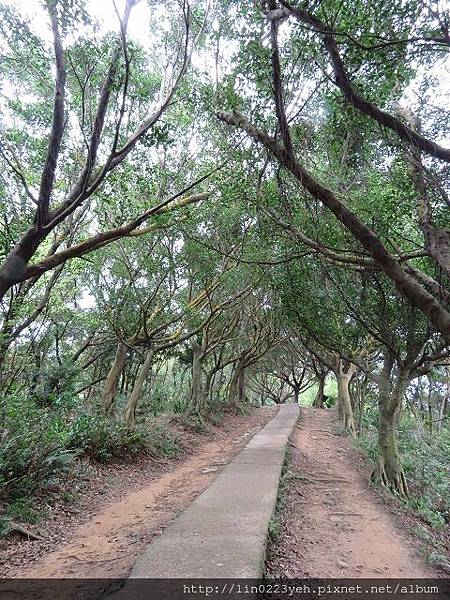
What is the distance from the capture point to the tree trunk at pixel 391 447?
717cm

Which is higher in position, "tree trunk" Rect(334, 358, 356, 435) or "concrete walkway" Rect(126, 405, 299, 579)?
"tree trunk" Rect(334, 358, 356, 435)

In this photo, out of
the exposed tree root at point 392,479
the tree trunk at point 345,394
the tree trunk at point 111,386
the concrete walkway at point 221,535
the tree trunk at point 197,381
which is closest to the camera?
the concrete walkway at point 221,535

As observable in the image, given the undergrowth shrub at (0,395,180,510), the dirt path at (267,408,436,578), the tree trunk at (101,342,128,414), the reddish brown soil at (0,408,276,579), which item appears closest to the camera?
the reddish brown soil at (0,408,276,579)

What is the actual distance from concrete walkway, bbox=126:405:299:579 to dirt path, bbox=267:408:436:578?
0.35 meters

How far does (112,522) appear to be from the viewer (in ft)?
17.7

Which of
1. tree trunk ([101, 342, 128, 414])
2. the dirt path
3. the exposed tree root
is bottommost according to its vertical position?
the dirt path

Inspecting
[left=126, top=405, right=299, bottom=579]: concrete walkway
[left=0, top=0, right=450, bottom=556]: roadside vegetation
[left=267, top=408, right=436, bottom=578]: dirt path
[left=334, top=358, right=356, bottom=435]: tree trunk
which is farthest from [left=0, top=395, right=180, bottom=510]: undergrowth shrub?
[left=334, top=358, right=356, bottom=435]: tree trunk

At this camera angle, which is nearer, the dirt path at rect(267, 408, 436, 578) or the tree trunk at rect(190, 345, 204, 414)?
the dirt path at rect(267, 408, 436, 578)

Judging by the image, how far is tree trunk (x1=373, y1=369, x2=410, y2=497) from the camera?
7.17 m

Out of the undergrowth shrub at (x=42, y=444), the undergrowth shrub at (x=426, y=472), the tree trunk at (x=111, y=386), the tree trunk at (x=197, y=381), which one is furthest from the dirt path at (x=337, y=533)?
the tree trunk at (x=197, y=381)

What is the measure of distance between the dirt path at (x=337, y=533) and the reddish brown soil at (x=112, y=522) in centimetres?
167

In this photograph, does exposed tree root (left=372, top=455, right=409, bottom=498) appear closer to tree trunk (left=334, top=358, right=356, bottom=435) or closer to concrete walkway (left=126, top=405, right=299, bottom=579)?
concrete walkway (left=126, top=405, right=299, bottom=579)

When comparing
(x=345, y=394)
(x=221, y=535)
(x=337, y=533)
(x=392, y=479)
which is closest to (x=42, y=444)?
(x=221, y=535)

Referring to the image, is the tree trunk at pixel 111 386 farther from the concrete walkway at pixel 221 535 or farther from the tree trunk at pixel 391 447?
the tree trunk at pixel 391 447
